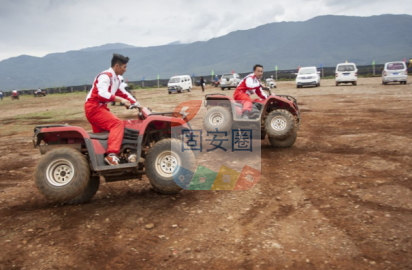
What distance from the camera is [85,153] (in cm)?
491

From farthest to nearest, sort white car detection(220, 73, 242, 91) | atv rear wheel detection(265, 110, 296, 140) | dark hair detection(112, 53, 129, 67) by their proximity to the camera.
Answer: white car detection(220, 73, 242, 91) < atv rear wheel detection(265, 110, 296, 140) < dark hair detection(112, 53, 129, 67)

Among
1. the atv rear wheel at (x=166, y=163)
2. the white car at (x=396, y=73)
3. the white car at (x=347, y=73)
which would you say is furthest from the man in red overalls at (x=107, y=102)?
the white car at (x=347, y=73)

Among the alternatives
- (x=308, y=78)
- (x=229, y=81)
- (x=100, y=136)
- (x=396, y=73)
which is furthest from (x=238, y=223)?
(x=229, y=81)

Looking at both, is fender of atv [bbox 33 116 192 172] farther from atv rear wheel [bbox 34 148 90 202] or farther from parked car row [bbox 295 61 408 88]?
parked car row [bbox 295 61 408 88]

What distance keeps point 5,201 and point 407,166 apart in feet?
22.0

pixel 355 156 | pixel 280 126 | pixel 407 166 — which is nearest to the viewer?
pixel 407 166

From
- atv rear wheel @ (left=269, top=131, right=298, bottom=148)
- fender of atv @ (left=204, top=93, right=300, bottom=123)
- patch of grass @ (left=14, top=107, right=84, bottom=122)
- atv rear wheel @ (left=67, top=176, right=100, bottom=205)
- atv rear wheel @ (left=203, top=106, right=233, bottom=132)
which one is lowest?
atv rear wheel @ (left=67, top=176, right=100, bottom=205)

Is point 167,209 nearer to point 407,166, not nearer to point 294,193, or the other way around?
point 294,193

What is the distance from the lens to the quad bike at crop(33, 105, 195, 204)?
444 cm

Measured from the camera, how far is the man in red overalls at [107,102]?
184 inches

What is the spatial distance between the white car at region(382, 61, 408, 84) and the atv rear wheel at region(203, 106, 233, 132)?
70.3 ft

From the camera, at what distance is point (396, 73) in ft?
80.9

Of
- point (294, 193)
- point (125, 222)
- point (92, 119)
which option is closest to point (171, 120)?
point (92, 119)

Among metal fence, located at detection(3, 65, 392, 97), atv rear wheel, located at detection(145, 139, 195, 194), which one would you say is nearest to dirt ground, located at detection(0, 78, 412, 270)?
atv rear wheel, located at detection(145, 139, 195, 194)
